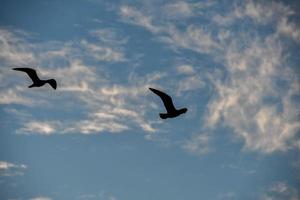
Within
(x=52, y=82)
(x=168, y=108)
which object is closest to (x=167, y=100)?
(x=168, y=108)

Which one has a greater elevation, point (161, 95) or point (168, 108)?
point (168, 108)

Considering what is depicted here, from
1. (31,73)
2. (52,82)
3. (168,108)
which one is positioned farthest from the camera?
(52,82)

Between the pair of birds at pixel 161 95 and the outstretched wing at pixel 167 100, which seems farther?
the pair of birds at pixel 161 95

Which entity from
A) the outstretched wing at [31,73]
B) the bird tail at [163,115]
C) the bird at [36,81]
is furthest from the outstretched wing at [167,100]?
the outstretched wing at [31,73]

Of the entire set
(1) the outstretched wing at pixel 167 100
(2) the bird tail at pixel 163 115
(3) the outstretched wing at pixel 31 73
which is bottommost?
(1) the outstretched wing at pixel 167 100

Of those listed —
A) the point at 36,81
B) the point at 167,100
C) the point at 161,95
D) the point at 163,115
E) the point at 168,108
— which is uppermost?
the point at 36,81

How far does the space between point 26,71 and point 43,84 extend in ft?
6.26

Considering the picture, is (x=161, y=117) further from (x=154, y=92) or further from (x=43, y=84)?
(x=43, y=84)

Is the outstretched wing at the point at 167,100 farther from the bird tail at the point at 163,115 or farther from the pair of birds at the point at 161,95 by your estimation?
the bird tail at the point at 163,115

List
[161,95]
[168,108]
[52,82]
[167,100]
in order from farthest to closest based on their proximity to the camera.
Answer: [52,82], [168,108], [167,100], [161,95]

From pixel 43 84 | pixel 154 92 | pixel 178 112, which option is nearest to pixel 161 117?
pixel 178 112

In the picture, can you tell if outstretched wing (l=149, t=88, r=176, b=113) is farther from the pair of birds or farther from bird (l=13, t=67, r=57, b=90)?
bird (l=13, t=67, r=57, b=90)

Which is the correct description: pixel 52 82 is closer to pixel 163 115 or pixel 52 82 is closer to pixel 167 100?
pixel 163 115

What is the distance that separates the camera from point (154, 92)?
3897 cm
